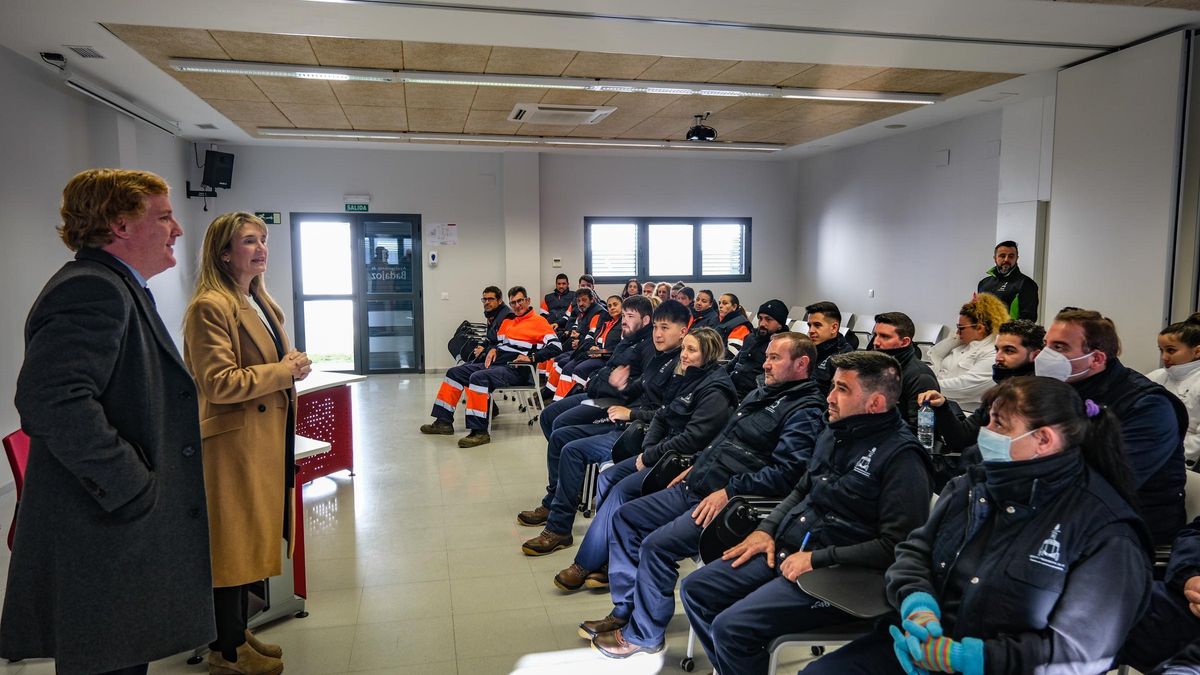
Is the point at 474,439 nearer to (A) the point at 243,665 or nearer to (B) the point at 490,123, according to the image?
(A) the point at 243,665

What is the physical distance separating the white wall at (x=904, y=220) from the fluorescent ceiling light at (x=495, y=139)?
124cm

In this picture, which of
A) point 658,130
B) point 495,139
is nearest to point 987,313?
point 658,130

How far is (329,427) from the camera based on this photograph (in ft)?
15.9

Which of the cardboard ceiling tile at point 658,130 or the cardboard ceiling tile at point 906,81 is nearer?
the cardboard ceiling tile at point 906,81

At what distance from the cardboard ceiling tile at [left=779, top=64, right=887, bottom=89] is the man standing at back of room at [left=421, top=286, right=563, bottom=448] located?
119 inches

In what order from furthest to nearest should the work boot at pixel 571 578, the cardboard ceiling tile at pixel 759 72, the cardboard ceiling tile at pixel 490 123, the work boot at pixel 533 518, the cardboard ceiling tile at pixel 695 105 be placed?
the cardboard ceiling tile at pixel 490 123 → the cardboard ceiling tile at pixel 695 105 → the cardboard ceiling tile at pixel 759 72 → the work boot at pixel 533 518 → the work boot at pixel 571 578

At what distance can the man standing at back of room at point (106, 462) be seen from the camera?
4.97 feet

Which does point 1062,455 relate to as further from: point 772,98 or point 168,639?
point 772,98

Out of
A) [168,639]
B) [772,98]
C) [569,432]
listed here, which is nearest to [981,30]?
[772,98]

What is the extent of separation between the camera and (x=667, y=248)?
1083cm

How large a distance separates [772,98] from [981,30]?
2177 millimetres

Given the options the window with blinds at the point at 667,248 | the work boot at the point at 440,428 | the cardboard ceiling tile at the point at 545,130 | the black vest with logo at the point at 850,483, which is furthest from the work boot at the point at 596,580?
the window with blinds at the point at 667,248

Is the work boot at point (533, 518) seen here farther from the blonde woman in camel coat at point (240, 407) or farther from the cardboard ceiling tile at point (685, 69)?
the cardboard ceiling tile at point (685, 69)

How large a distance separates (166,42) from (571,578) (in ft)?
14.4
